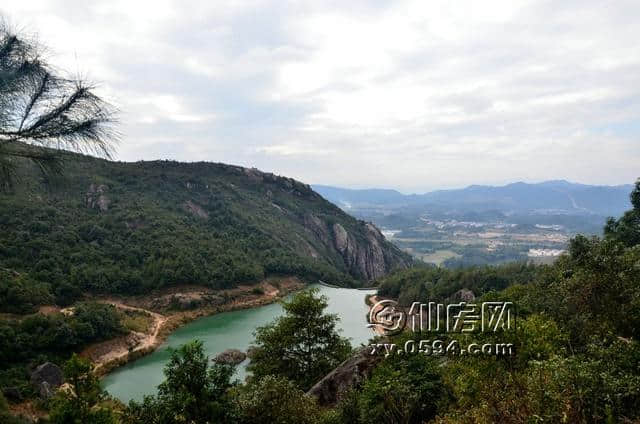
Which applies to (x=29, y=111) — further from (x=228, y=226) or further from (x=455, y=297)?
(x=228, y=226)

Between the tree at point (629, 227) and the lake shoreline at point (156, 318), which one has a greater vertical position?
the tree at point (629, 227)

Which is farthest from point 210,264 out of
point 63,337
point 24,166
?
point 24,166

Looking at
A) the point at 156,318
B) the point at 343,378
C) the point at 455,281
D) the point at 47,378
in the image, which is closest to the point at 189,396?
the point at 343,378

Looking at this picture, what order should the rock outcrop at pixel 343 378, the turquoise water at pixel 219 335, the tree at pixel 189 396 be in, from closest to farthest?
the tree at pixel 189 396 → the rock outcrop at pixel 343 378 → the turquoise water at pixel 219 335

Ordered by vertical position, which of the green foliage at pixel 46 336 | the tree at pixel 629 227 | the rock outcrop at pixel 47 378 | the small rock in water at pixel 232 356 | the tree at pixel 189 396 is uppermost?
the tree at pixel 629 227

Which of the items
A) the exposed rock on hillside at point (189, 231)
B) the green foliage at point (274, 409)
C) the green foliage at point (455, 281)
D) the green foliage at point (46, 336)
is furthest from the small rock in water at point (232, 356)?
the green foliage at point (455, 281)

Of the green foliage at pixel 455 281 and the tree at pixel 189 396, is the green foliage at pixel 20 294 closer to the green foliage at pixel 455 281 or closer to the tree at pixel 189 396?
the tree at pixel 189 396

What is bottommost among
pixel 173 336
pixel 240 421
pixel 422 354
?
pixel 173 336
